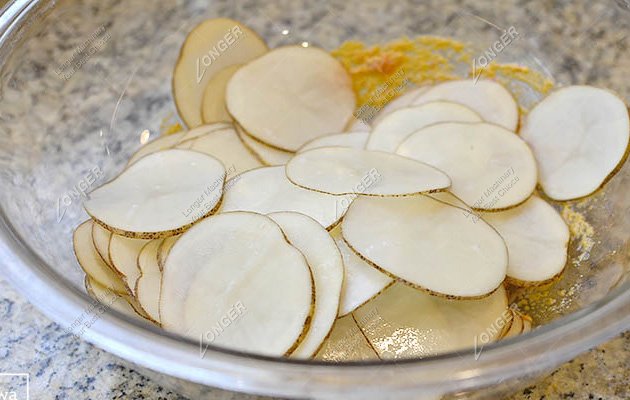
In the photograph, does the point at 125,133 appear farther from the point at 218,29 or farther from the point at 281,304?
the point at 281,304

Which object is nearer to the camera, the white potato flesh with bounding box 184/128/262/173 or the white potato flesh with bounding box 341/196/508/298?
the white potato flesh with bounding box 341/196/508/298

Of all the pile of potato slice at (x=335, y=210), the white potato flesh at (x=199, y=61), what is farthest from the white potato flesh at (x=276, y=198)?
the white potato flesh at (x=199, y=61)

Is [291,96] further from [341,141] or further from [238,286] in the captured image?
[238,286]

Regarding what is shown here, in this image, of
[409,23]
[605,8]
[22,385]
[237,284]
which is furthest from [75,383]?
[605,8]

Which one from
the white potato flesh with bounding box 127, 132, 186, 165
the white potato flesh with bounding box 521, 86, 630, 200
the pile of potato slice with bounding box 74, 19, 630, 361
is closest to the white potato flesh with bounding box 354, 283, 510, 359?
the pile of potato slice with bounding box 74, 19, 630, 361

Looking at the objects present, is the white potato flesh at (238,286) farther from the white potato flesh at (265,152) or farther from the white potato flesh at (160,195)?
the white potato flesh at (265,152)

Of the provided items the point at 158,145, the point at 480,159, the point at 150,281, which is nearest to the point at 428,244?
the point at 480,159

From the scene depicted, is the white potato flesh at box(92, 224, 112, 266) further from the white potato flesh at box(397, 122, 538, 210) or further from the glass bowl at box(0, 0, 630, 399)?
the white potato flesh at box(397, 122, 538, 210)
